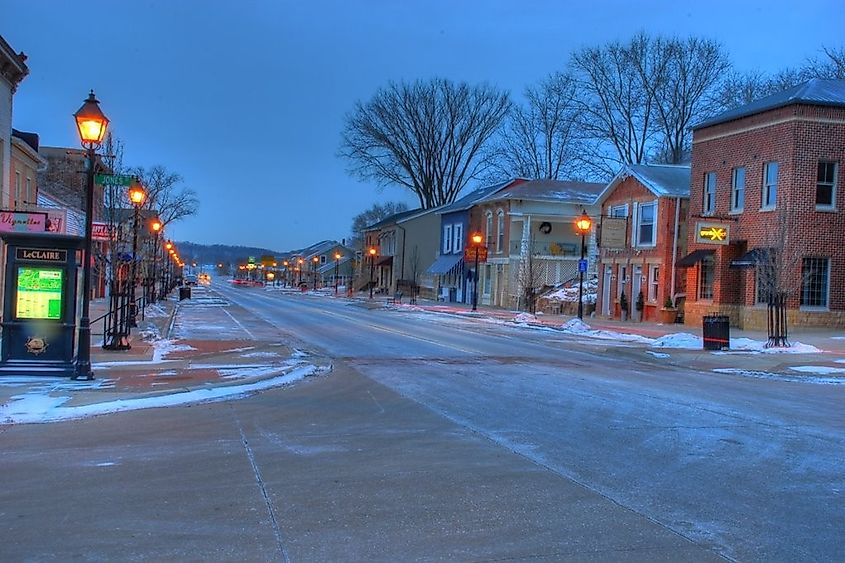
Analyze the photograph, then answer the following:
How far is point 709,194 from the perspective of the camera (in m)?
30.3

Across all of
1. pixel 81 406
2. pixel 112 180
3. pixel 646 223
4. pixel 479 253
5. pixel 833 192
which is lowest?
pixel 81 406

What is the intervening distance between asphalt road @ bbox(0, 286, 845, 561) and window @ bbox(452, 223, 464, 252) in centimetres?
4378

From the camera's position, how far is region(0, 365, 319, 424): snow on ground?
9617mm

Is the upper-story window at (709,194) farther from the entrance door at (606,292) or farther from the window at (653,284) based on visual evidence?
the entrance door at (606,292)

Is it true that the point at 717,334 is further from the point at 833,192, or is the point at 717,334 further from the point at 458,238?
the point at 458,238

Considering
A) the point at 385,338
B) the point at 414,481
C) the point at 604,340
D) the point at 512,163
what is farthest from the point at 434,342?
the point at 512,163

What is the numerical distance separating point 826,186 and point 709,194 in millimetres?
4685

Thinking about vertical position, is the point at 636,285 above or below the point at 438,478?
above

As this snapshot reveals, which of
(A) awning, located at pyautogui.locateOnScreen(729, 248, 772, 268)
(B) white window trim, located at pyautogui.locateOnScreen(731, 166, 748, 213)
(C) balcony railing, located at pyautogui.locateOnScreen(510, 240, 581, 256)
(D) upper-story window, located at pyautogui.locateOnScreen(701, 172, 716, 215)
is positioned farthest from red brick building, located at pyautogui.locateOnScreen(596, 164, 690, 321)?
(C) balcony railing, located at pyautogui.locateOnScreen(510, 240, 581, 256)

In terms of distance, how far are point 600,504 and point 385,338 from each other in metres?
17.3

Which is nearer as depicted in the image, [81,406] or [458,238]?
[81,406]

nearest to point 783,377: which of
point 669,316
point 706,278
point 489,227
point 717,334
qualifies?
point 717,334

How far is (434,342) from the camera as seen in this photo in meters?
22.2

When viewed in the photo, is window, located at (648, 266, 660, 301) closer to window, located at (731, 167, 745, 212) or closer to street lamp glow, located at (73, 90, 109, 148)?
window, located at (731, 167, 745, 212)
